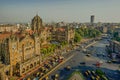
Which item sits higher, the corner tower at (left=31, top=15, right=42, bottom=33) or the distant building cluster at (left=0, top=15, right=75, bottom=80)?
the corner tower at (left=31, top=15, right=42, bottom=33)

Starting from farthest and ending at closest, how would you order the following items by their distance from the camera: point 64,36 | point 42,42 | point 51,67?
point 64,36
point 42,42
point 51,67

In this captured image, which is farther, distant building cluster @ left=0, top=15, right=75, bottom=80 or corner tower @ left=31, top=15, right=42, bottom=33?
corner tower @ left=31, top=15, right=42, bottom=33

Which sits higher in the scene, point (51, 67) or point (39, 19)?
point (39, 19)

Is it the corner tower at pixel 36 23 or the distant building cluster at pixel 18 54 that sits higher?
the corner tower at pixel 36 23

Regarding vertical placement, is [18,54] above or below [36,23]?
below

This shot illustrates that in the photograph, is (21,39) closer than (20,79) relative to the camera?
No

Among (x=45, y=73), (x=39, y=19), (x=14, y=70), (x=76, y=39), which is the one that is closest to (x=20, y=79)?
(x=14, y=70)

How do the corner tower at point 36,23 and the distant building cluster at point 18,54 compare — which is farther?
the corner tower at point 36,23

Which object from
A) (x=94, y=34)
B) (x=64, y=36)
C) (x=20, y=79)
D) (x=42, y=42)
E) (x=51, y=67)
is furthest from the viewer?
(x=94, y=34)

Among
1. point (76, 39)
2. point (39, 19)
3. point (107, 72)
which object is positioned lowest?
point (107, 72)

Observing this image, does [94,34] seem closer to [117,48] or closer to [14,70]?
[117,48]

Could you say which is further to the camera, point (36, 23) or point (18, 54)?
point (36, 23)
